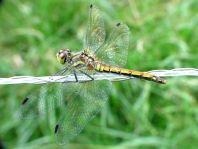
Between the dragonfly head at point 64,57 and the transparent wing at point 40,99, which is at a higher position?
the dragonfly head at point 64,57

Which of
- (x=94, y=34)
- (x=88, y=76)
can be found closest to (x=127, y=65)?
(x=94, y=34)

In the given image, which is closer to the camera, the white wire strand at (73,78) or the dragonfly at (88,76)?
the white wire strand at (73,78)

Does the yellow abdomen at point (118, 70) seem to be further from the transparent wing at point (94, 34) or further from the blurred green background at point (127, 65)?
the blurred green background at point (127, 65)

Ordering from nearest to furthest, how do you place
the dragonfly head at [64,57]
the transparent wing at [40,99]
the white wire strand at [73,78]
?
1. the white wire strand at [73,78]
2. the transparent wing at [40,99]
3. the dragonfly head at [64,57]

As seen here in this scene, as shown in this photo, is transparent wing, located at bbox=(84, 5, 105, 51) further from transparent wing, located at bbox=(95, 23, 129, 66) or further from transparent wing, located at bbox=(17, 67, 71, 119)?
transparent wing, located at bbox=(17, 67, 71, 119)

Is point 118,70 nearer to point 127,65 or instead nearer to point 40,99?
point 40,99

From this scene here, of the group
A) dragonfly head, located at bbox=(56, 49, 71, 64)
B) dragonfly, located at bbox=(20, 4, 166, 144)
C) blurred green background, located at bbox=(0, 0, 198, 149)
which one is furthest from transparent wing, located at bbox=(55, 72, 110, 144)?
blurred green background, located at bbox=(0, 0, 198, 149)

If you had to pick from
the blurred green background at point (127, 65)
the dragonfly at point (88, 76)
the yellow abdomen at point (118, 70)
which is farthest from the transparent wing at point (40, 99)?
the blurred green background at point (127, 65)

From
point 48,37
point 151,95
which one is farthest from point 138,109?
point 48,37
